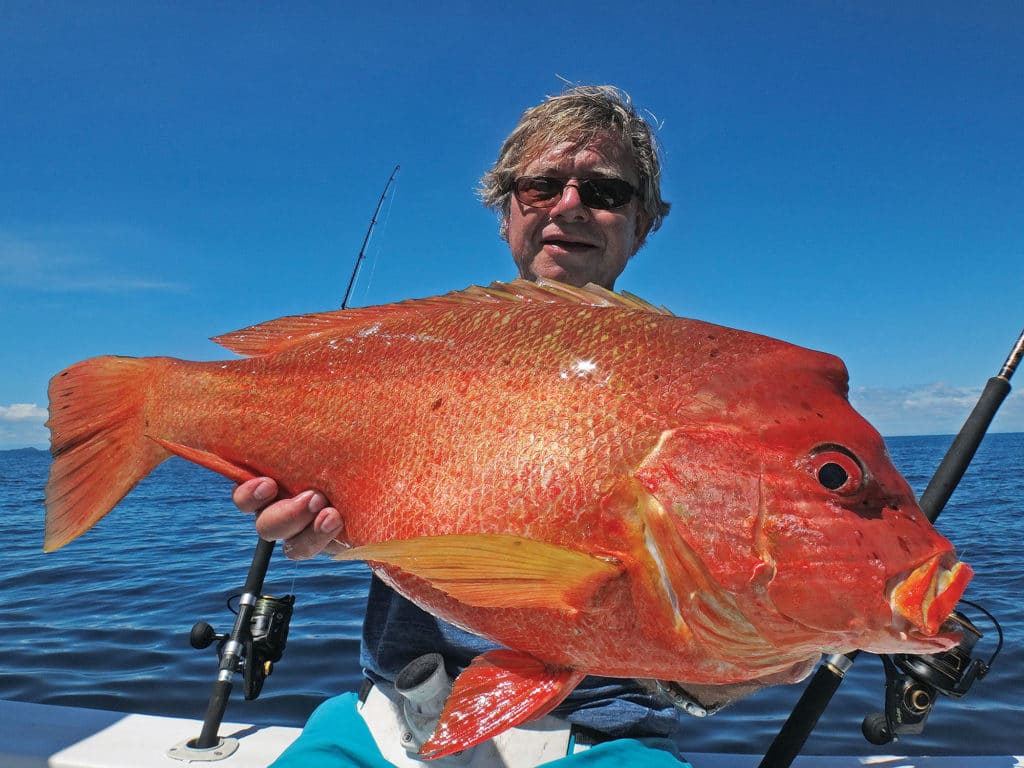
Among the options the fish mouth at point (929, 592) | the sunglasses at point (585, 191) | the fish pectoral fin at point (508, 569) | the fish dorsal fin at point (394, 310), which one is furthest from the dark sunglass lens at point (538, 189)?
the fish mouth at point (929, 592)

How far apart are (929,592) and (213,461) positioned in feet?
5.70

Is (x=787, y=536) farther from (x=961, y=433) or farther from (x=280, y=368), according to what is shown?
(x=961, y=433)

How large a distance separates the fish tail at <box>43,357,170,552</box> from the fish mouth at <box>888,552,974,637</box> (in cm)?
192

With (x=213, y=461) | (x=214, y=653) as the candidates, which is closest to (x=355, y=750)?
(x=213, y=461)

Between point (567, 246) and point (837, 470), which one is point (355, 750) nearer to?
point (837, 470)

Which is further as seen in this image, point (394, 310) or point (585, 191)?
point (585, 191)

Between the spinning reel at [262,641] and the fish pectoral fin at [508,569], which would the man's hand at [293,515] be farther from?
the spinning reel at [262,641]

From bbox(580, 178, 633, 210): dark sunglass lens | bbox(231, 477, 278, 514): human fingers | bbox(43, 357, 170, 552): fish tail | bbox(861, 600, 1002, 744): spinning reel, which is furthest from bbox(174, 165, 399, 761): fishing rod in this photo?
bbox(861, 600, 1002, 744): spinning reel

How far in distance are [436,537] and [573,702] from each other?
114cm

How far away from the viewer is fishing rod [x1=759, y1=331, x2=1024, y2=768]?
2494 millimetres

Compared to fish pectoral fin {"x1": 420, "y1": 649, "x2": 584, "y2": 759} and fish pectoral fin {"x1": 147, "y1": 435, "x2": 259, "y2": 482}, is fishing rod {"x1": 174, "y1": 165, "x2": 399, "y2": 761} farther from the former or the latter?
fish pectoral fin {"x1": 420, "y1": 649, "x2": 584, "y2": 759}

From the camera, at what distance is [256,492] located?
6.35ft

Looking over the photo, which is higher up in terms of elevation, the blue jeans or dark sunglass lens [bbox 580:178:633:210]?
dark sunglass lens [bbox 580:178:633:210]

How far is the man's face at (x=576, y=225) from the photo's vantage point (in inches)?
122
